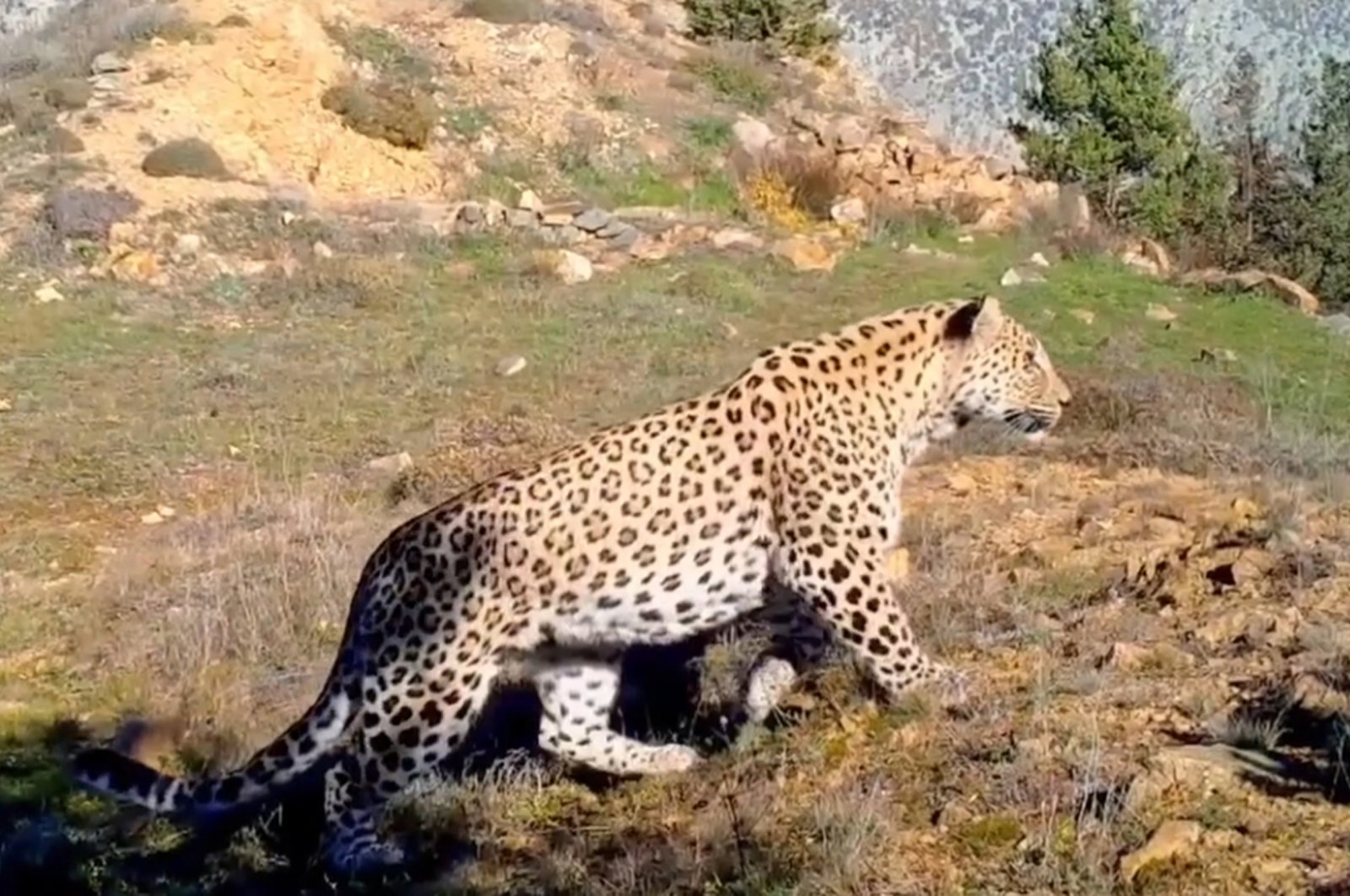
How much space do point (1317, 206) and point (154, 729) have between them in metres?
35.5

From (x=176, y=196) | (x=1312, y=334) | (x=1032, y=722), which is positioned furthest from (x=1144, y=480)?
(x=176, y=196)

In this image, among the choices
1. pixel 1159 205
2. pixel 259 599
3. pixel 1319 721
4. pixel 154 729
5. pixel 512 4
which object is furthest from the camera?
pixel 1159 205

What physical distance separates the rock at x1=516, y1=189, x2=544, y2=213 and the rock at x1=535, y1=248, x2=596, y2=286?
285 cm

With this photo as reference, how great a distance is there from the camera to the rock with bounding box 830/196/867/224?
28.3 meters

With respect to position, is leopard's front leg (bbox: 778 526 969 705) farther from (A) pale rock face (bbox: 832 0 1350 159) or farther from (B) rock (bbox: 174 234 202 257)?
(A) pale rock face (bbox: 832 0 1350 159)

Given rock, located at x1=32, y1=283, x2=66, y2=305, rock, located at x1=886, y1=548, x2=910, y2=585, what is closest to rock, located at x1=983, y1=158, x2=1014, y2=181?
rock, located at x1=32, y1=283, x2=66, y2=305

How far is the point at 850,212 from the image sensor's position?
2855cm

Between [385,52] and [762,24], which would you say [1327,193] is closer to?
[762,24]

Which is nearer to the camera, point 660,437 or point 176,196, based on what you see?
point 660,437

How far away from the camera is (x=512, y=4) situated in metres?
35.6

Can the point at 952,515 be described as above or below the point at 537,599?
below

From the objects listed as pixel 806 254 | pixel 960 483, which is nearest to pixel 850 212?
pixel 806 254

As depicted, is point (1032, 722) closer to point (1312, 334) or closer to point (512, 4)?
point (1312, 334)

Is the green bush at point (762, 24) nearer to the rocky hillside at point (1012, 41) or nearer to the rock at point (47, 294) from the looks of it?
the rocky hillside at point (1012, 41)
